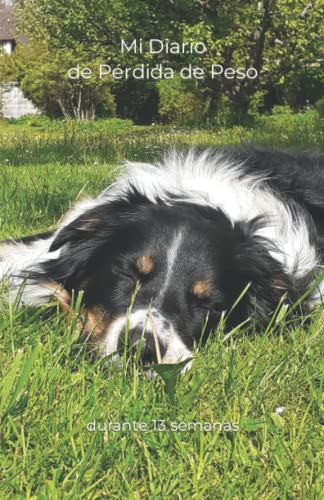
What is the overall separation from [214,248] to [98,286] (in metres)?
0.56

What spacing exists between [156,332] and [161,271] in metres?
0.36

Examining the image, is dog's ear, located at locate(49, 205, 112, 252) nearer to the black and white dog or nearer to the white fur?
the black and white dog

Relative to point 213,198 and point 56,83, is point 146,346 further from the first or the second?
point 56,83

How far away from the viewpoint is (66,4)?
68.8 feet

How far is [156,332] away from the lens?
271cm

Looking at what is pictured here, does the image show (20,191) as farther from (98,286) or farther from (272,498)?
(272,498)

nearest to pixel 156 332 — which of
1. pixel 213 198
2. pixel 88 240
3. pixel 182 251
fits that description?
pixel 182 251

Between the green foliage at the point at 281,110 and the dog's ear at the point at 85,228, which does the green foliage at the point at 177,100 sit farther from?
the dog's ear at the point at 85,228

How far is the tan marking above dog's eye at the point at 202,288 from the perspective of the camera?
9.77 feet

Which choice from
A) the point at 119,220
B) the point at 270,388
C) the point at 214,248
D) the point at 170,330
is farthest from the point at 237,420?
the point at 119,220

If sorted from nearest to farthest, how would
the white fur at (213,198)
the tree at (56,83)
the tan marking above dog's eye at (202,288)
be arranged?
the tan marking above dog's eye at (202,288)
the white fur at (213,198)
the tree at (56,83)

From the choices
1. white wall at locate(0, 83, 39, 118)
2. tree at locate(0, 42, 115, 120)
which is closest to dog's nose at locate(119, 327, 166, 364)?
tree at locate(0, 42, 115, 120)

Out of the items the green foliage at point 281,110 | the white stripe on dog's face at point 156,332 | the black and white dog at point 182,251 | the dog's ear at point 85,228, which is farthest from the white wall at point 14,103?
the white stripe on dog's face at point 156,332

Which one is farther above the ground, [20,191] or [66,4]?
[66,4]
